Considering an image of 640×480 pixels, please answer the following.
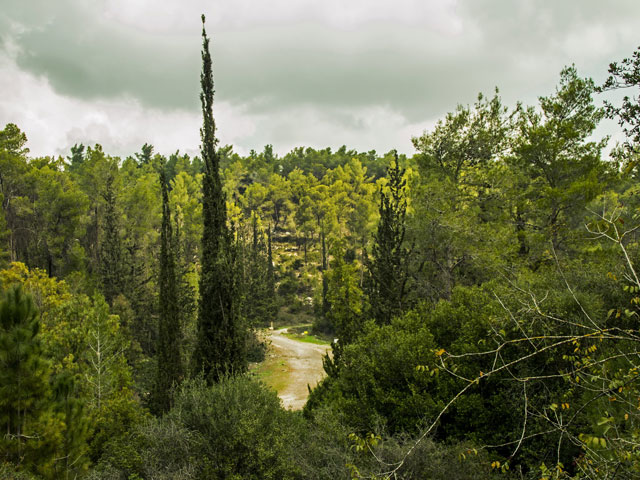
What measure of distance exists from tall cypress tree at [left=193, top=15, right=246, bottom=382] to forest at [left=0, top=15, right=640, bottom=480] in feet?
0.21

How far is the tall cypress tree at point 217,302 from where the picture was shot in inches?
491

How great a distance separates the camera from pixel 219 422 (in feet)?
28.1

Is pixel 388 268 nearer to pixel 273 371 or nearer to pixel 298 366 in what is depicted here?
pixel 273 371

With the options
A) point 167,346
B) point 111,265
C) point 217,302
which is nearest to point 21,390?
point 217,302

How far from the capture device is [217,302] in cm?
1286

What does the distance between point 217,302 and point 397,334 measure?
5.96 meters

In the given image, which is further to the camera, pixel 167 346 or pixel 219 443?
pixel 167 346

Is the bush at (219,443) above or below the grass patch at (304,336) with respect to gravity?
above

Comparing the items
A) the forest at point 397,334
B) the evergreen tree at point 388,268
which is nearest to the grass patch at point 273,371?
the forest at point 397,334

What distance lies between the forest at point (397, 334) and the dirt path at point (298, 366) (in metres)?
2.44

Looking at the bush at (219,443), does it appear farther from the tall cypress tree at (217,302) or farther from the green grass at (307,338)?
the green grass at (307,338)

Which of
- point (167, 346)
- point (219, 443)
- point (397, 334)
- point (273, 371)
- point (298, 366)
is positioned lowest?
point (298, 366)

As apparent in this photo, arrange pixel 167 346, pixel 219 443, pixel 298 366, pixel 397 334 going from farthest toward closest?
pixel 298 366 → pixel 167 346 → pixel 397 334 → pixel 219 443

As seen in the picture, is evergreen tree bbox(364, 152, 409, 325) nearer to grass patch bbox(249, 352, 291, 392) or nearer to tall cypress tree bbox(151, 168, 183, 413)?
tall cypress tree bbox(151, 168, 183, 413)
